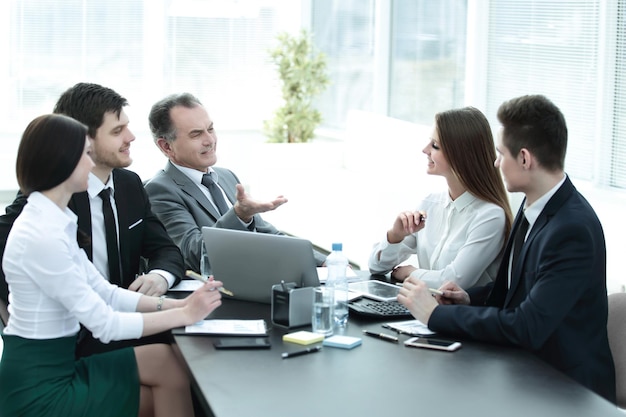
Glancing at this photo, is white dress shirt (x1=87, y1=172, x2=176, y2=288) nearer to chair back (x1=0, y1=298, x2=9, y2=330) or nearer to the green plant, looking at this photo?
chair back (x1=0, y1=298, x2=9, y2=330)

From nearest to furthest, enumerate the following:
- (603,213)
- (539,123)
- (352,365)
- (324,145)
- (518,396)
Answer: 1. (518,396)
2. (352,365)
3. (539,123)
4. (603,213)
5. (324,145)

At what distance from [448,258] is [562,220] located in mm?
821

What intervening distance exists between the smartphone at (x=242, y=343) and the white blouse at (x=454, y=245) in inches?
36.2

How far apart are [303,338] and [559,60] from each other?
3.43 meters

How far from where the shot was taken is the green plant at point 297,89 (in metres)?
8.29

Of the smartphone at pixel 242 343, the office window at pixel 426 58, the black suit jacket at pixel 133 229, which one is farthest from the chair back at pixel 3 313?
the office window at pixel 426 58

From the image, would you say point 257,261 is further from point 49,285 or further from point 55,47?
point 55,47

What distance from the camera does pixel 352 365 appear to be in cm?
226

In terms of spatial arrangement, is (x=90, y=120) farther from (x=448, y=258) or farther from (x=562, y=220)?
(x=562, y=220)

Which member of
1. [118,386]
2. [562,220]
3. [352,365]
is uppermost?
[562,220]

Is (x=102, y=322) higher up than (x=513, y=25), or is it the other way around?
(x=513, y=25)

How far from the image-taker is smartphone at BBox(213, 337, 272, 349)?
240 centimetres

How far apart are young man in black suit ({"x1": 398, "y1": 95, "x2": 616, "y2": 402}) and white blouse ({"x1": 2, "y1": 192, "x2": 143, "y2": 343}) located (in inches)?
35.5

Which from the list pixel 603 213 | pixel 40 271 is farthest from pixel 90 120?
pixel 603 213
